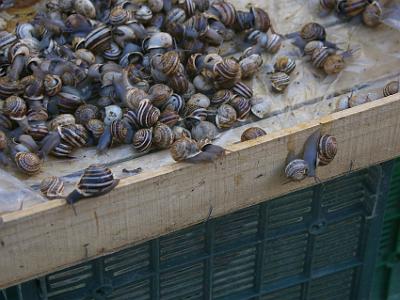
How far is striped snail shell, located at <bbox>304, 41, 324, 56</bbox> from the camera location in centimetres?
211

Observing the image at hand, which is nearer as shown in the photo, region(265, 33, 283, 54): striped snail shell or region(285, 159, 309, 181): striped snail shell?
region(285, 159, 309, 181): striped snail shell

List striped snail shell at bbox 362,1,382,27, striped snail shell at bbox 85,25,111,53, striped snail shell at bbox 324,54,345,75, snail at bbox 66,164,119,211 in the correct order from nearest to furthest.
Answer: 1. snail at bbox 66,164,119,211
2. striped snail shell at bbox 85,25,111,53
3. striped snail shell at bbox 324,54,345,75
4. striped snail shell at bbox 362,1,382,27

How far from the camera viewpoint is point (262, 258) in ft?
6.40

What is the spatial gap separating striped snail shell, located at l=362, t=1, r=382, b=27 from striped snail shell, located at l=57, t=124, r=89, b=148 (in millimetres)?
904

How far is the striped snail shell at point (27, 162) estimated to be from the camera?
1.70 m

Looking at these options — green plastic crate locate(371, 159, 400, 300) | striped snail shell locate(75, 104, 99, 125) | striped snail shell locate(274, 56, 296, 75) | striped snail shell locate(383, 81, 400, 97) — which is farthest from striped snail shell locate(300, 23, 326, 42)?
striped snail shell locate(75, 104, 99, 125)

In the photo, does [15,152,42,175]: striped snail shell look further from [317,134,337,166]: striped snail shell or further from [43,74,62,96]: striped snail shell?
[317,134,337,166]: striped snail shell

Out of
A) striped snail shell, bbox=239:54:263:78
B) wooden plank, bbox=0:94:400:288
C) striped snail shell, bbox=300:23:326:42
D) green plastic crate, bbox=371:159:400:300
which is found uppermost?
striped snail shell, bbox=300:23:326:42

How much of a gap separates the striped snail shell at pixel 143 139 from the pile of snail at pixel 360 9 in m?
0.78

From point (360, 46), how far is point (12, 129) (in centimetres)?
98

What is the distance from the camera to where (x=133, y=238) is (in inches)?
64.7

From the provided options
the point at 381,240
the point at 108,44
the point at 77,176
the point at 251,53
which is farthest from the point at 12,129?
the point at 381,240

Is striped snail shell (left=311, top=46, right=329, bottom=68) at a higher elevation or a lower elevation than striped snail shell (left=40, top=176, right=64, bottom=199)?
higher

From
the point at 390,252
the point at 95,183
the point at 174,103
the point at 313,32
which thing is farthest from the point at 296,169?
the point at 390,252
